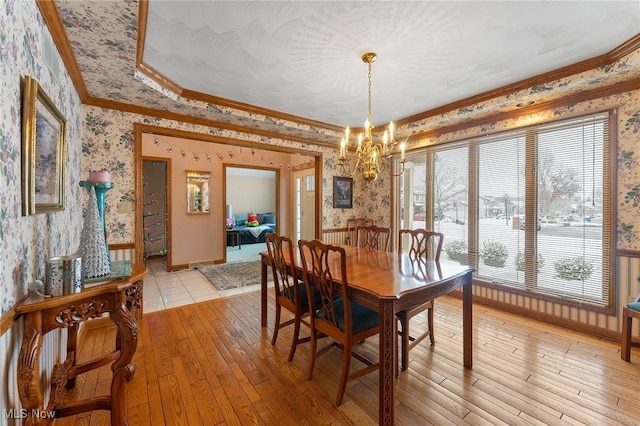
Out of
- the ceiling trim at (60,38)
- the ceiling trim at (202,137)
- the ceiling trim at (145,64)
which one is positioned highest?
the ceiling trim at (145,64)

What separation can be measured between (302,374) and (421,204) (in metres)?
3.04

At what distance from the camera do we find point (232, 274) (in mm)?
4785

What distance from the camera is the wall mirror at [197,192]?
5.46 metres

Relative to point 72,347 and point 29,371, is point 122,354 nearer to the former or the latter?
point 29,371

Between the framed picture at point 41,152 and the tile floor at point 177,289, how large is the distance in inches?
80.5

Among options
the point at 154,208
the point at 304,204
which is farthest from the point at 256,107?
→ the point at 154,208

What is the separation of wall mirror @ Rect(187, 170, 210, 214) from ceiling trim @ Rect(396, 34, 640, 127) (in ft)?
14.0

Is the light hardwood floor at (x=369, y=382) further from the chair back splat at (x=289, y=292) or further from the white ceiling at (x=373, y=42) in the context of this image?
the white ceiling at (x=373, y=42)

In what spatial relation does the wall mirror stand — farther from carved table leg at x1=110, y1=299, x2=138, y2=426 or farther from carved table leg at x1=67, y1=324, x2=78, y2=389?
carved table leg at x1=110, y1=299, x2=138, y2=426

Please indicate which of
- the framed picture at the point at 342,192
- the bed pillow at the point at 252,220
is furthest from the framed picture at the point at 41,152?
the bed pillow at the point at 252,220

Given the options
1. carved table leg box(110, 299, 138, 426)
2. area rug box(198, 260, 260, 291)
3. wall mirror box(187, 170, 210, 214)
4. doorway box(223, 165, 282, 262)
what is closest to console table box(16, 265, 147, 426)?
carved table leg box(110, 299, 138, 426)

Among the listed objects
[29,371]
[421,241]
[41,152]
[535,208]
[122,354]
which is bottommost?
[122,354]

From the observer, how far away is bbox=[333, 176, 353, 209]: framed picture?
477cm

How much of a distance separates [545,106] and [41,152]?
167 inches
